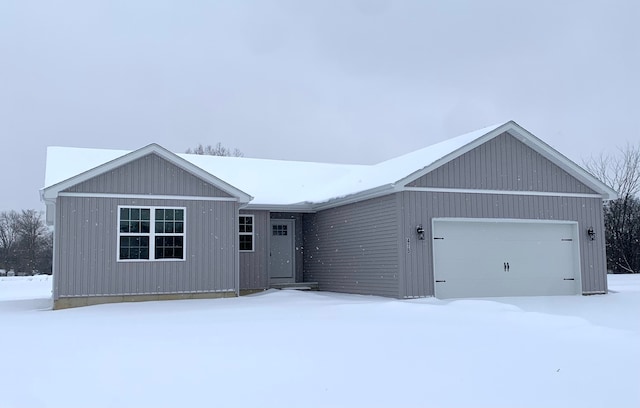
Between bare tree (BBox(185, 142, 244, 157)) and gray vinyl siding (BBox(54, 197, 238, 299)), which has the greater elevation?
bare tree (BBox(185, 142, 244, 157))

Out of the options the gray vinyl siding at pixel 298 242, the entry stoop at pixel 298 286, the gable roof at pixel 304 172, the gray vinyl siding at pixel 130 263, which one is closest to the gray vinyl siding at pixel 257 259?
the gable roof at pixel 304 172

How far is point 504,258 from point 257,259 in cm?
679

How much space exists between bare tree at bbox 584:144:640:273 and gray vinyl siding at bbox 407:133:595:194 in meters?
18.9

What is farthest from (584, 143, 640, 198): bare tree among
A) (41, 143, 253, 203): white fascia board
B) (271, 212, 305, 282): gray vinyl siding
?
(41, 143, 253, 203): white fascia board

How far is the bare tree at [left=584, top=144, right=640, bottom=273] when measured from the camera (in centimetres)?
3356

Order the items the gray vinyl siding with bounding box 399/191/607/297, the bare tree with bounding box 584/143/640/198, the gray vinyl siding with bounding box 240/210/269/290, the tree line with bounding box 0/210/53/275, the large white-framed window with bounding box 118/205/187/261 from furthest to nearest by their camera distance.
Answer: the tree line with bounding box 0/210/53/275 → the bare tree with bounding box 584/143/640/198 → the gray vinyl siding with bounding box 240/210/269/290 → the gray vinyl siding with bounding box 399/191/607/297 → the large white-framed window with bounding box 118/205/187/261

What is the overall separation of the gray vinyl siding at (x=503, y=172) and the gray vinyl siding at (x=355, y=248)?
1.34 meters

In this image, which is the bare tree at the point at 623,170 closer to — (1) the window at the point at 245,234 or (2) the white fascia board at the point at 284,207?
(2) the white fascia board at the point at 284,207

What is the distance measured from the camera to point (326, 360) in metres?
7.12

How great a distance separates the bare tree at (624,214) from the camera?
110 feet

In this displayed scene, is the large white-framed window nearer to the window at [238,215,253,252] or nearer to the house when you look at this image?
the house

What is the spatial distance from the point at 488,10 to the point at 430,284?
11.4 m

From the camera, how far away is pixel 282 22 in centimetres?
2250

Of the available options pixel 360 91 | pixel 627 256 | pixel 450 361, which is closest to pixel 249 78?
pixel 360 91
